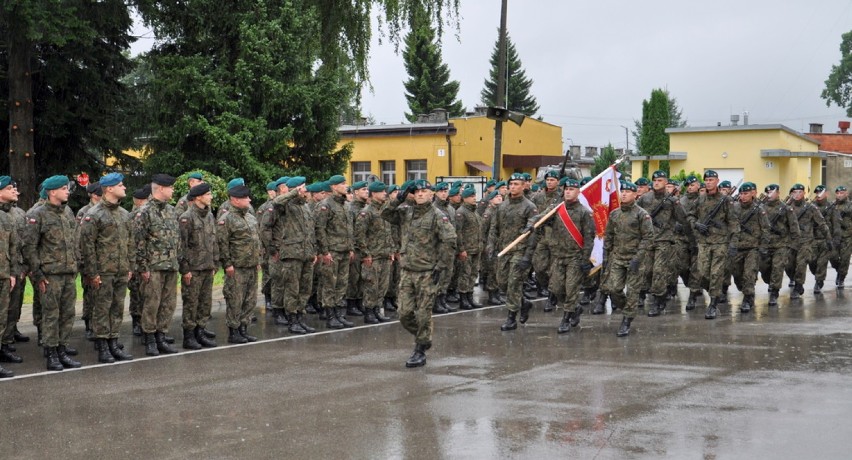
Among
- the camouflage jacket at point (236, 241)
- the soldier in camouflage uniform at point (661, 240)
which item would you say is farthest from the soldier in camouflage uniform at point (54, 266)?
the soldier in camouflage uniform at point (661, 240)

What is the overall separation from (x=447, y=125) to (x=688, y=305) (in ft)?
106

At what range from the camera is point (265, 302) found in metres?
16.3

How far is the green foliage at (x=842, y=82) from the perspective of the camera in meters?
104

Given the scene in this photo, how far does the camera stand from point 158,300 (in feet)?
37.3

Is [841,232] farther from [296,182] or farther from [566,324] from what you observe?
[296,182]

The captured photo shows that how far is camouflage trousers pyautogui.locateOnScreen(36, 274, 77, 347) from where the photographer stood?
10430 mm

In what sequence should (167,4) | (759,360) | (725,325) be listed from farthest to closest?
(167,4) < (725,325) < (759,360)

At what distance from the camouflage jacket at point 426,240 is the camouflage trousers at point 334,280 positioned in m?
2.92

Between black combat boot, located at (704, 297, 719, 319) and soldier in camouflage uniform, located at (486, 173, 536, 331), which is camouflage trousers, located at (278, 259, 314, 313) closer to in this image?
soldier in camouflage uniform, located at (486, 173, 536, 331)

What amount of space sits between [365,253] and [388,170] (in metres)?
34.5

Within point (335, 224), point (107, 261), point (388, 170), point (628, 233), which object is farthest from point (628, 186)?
point (388, 170)

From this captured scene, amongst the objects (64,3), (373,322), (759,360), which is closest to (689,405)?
(759,360)

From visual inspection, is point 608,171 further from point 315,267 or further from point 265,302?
point 265,302

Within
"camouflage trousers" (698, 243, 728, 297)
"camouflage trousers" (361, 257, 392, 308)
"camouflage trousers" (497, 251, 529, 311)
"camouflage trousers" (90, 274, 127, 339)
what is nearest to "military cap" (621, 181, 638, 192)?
"camouflage trousers" (497, 251, 529, 311)
